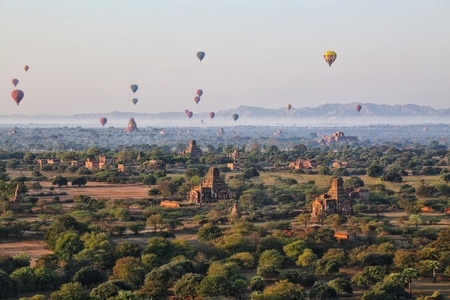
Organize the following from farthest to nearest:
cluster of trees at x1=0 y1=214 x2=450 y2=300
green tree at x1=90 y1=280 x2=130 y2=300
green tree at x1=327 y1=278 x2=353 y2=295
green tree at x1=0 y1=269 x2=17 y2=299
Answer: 1. green tree at x1=327 y1=278 x2=353 y2=295
2. green tree at x1=0 y1=269 x2=17 y2=299
3. cluster of trees at x1=0 y1=214 x2=450 y2=300
4. green tree at x1=90 y1=280 x2=130 y2=300

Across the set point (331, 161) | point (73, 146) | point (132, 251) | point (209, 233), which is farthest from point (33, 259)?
point (73, 146)

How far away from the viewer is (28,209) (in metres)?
59.4

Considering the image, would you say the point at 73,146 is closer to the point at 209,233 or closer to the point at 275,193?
the point at 275,193

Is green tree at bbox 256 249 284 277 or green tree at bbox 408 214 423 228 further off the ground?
green tree at bbox 256 249 284 277

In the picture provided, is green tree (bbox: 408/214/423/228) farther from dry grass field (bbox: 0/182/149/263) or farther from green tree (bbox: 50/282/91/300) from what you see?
green tree (bbox: 50/282/91/300)

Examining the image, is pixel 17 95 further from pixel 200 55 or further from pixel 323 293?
pixel 323 293

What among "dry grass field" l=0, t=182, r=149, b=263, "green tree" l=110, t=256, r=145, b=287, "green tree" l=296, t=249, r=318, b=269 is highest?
"green tree" l=110, t=256, r=145, b=287

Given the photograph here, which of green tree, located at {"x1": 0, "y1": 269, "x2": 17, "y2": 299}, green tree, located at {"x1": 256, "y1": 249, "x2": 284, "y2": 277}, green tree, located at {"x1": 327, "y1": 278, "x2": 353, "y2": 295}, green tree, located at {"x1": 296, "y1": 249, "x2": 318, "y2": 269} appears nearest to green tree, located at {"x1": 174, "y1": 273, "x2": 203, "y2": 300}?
green tree, located at {"x1": 256, "y1": 249, "x2": 284, "y2": 277}

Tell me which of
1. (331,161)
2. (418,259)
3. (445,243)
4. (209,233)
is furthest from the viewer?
(331,161)

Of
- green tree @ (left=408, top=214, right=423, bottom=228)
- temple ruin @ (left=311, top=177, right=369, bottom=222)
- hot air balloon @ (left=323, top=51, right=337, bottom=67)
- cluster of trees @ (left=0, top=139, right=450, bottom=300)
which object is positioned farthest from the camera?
hot air balloon @ (left=323, top=51, right=337, bottom=67)

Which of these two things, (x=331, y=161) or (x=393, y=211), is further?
(x=331, y=161)

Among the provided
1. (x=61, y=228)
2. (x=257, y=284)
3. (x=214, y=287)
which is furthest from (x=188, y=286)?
(x=61, y=228)

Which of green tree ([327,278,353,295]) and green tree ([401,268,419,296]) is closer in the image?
green tree ([327,278,353,295])

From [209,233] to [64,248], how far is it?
9873 millimetres
